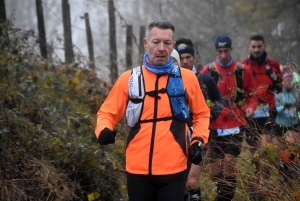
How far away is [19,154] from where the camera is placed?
638 centimetres

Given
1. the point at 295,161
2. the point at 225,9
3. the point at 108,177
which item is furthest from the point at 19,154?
the point at 225,9

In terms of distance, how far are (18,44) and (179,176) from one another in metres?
5.16

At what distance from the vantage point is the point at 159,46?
501 centimetres

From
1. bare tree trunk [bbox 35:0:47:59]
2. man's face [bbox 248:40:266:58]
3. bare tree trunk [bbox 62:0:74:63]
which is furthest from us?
bare tree trunk [bbox 62:0:74:63]

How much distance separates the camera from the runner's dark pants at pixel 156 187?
15.9ft

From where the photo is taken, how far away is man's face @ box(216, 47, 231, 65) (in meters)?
8.12

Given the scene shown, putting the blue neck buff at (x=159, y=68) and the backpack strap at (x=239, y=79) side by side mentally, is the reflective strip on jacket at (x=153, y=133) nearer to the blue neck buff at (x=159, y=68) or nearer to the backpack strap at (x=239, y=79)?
the blue neck buff at (x=159, y=68)

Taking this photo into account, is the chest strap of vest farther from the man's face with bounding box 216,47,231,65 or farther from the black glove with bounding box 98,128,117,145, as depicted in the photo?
the man's face with bounding box 216,47,231,65

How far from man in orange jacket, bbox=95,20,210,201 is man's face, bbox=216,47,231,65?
123 inches

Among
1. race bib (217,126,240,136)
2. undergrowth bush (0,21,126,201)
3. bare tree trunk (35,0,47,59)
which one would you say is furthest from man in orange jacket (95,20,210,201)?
bare tree trunk (35,0,47,59)

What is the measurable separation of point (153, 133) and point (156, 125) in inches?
2.8

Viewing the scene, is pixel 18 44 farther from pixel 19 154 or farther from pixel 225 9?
pixel 225 9

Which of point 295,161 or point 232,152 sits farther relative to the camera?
point 232,152

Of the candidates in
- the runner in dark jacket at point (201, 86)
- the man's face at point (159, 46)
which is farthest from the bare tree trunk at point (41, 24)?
Result: the man's face at point (159, 46)
